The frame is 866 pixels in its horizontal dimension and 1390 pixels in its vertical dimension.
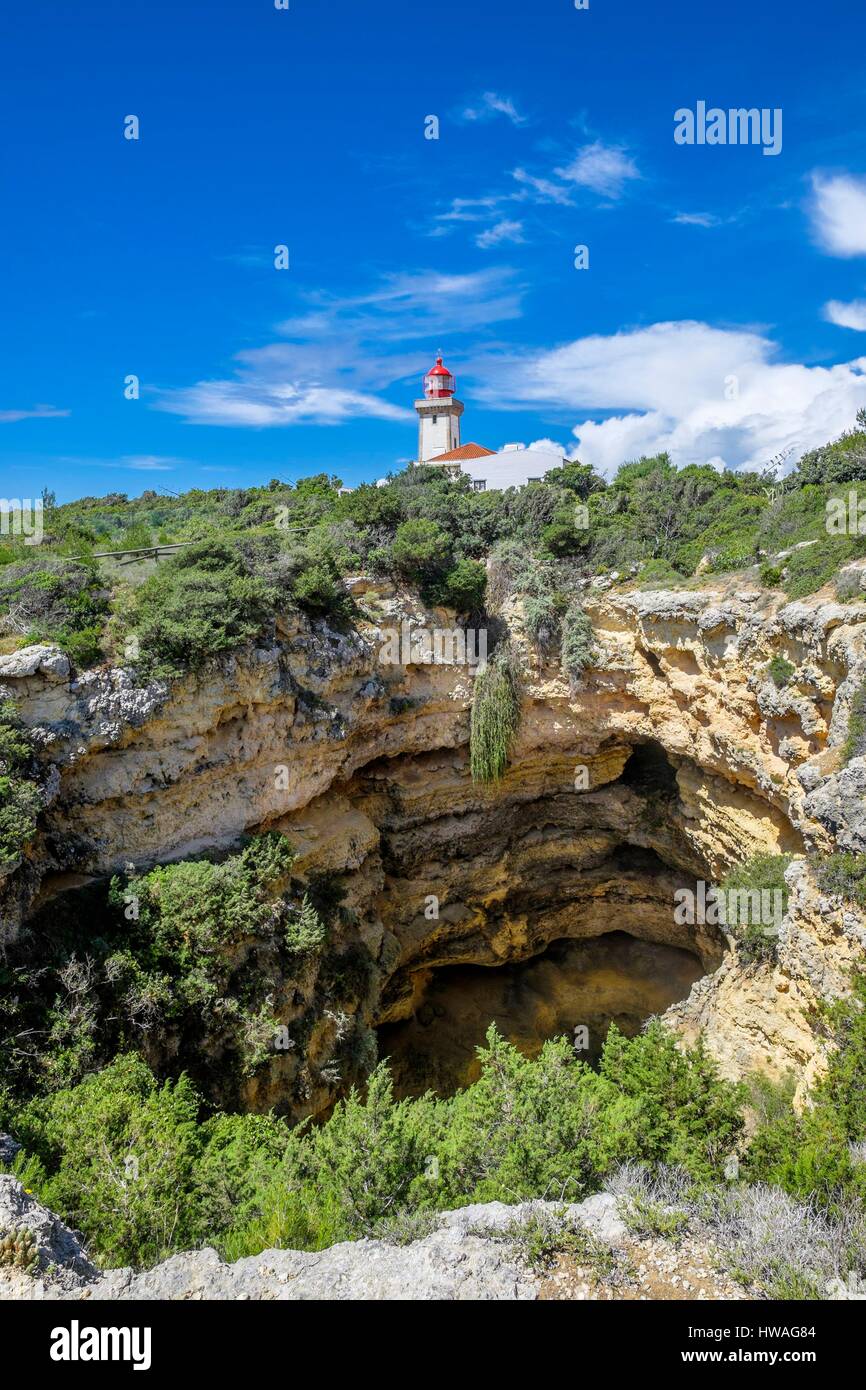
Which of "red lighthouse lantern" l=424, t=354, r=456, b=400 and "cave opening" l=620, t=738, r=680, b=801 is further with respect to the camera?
"red lighthouse lantern" l=424, t=354, r=456, b=400

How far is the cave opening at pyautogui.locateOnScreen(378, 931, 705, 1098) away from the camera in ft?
63.1

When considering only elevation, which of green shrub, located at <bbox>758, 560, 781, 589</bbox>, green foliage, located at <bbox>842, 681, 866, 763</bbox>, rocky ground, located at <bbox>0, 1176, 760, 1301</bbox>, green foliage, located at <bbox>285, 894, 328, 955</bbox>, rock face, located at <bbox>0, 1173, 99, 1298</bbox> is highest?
green shrub, located at <bbox>758, 560, 781, 589</bbox>

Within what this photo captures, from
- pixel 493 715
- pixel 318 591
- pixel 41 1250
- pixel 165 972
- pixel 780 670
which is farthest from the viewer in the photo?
pixel 493 715

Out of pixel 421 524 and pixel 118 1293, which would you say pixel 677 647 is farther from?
pixel 118 1293

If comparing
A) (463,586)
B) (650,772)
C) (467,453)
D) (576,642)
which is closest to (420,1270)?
(576,642)

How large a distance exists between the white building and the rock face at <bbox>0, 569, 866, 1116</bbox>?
10056mm

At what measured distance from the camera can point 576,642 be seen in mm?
16375

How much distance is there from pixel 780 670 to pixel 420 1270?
1052cm

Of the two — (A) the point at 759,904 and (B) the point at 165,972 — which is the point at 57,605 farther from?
(A) the point at 759,904

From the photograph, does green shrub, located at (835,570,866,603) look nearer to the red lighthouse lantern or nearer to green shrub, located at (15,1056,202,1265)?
green shrub, located at (15,1056,202,1265)

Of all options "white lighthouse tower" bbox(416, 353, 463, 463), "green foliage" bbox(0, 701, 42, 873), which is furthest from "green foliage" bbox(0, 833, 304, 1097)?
"white lighthouse tower" bbox(416, 353, 463, 463)

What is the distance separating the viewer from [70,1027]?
9.80m

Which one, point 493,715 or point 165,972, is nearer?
point 165,972
